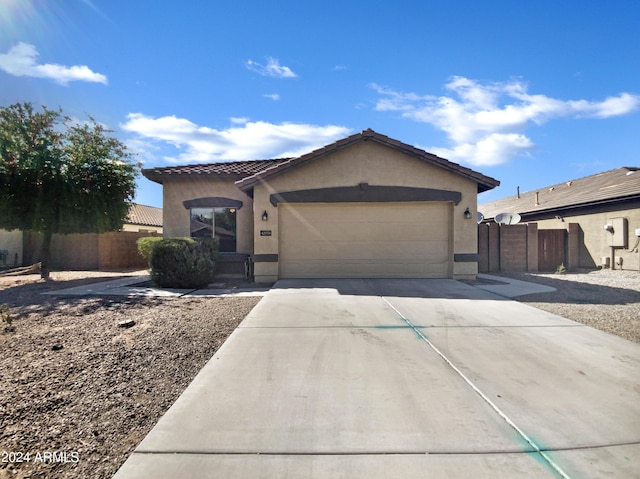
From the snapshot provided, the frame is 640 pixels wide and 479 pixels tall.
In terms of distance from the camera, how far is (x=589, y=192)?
1953 centimetres

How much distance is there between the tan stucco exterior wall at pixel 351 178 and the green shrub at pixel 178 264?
1.70 m

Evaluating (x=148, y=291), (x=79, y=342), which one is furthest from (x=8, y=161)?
(x=79, y=342)

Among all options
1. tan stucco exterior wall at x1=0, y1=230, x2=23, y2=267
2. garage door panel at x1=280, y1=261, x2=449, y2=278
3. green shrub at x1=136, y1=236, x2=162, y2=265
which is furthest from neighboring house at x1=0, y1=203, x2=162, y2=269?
garage door panel at x1=280, y1=261, x2=449, y2=278

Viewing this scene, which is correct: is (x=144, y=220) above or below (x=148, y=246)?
above

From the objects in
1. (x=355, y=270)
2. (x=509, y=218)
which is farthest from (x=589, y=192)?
(x=355, y=270)

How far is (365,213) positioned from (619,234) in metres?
11.6

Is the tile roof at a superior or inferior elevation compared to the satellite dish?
superior

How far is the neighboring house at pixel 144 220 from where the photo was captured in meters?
28.0

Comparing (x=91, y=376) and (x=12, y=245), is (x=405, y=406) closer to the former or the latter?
(x=91, y=376)

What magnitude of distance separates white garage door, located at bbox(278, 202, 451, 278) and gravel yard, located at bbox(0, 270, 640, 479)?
3454 millimetres

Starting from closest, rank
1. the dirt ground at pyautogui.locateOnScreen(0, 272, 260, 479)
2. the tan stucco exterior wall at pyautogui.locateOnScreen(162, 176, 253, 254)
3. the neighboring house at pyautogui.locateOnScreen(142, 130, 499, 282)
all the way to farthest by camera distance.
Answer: the dirt ground at pyautogui.locateOnScreen(0, 272, 260, 479)
the neighboring house at pyautogui.locateOnScreen(142, 130, 499, 282)
the tan stucco exterior wall at pyautogui.locateOnScreen(162, 176, 253, 254)

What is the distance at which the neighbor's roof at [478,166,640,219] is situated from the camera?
16797 mm

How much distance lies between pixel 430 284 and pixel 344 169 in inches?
167

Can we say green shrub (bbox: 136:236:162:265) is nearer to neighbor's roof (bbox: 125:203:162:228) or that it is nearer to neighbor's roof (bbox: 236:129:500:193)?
neighbor's roof (bbox: 236:129:500:193)
